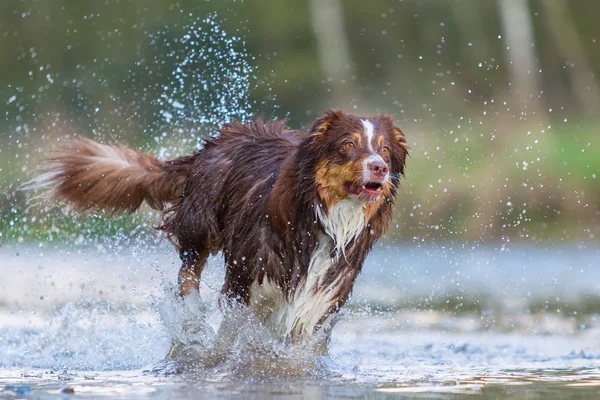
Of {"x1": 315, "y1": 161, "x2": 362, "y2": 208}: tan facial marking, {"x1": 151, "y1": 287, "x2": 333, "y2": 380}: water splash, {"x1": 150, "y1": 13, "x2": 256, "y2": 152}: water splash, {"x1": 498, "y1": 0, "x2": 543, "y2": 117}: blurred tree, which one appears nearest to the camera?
{"x1": 315, "y1": 161, "x2": 362, "y2": 208}: tan facial marking

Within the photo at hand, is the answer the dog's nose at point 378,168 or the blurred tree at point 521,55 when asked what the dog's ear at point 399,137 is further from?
the blurred tree at point 521,55

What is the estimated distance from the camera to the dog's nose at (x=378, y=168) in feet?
24.1

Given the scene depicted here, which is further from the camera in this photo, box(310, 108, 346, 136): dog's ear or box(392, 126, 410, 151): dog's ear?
box(392, 126, 410, 151): dog's ear

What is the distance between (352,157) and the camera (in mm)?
Result: 7488

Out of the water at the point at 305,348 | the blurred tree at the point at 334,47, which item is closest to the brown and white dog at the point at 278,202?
the water at the point at 305,348

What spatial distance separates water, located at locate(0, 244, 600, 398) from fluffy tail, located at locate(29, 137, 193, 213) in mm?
617

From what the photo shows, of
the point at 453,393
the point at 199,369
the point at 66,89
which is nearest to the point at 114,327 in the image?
the point at 199,369

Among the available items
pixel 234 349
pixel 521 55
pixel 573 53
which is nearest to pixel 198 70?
pixel 521 55

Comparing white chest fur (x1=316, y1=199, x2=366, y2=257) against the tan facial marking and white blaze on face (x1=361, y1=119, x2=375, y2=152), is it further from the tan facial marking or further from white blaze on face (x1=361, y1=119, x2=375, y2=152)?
white blaze on face (x1=361, y1=119, x2=375, y2=152)

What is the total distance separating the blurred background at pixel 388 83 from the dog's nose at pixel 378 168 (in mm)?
10724

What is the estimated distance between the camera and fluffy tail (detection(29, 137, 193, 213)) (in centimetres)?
924

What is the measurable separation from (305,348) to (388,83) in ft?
59.5

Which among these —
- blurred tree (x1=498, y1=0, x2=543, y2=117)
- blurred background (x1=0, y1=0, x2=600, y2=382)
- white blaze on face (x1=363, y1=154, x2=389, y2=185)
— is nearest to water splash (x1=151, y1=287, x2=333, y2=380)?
blurred background (x1=0, y1=0, x2=600, y2=382)

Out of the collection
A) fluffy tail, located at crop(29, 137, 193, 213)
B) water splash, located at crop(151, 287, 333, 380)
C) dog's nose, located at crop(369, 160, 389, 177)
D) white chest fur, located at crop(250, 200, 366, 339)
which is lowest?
water splash, located at crop(151, 287, 333, 380)
